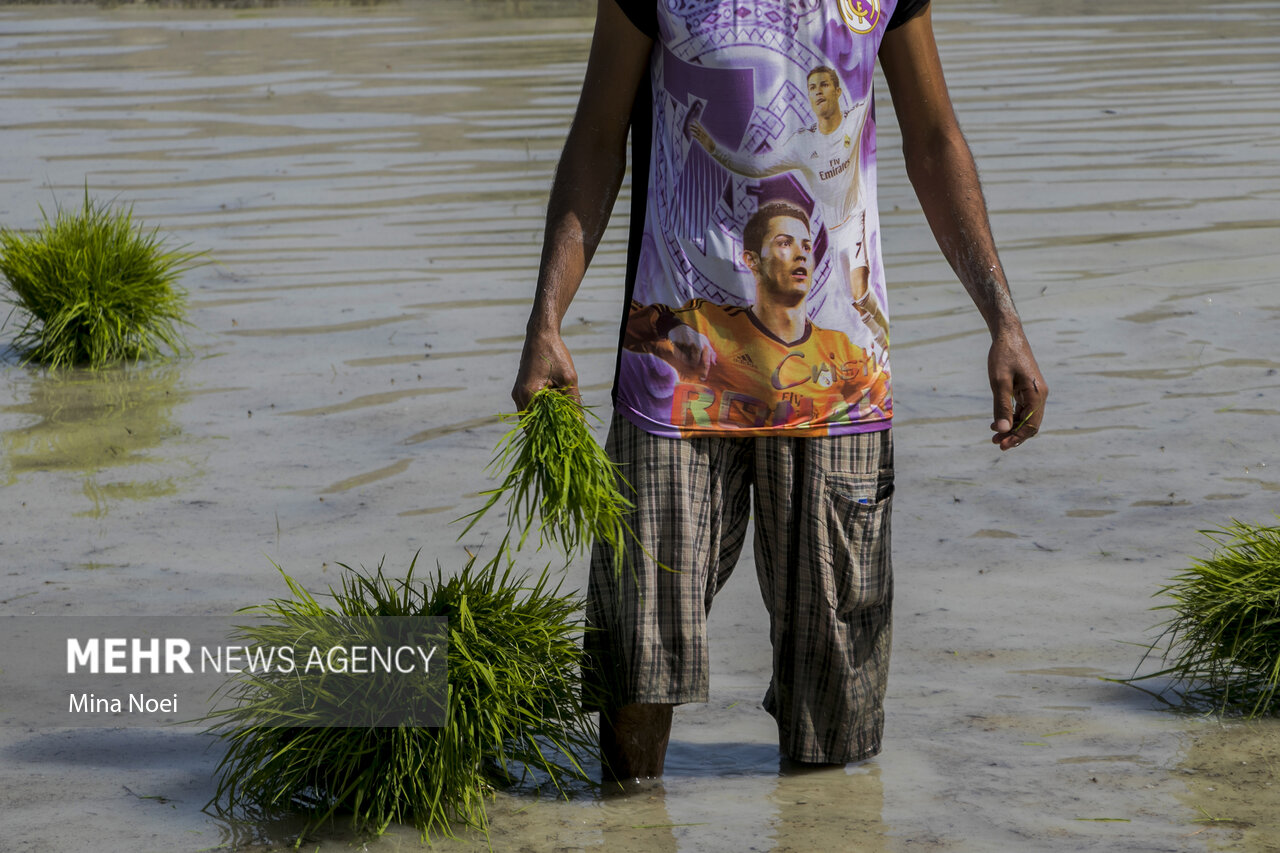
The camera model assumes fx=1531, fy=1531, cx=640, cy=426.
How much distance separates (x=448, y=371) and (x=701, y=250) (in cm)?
375

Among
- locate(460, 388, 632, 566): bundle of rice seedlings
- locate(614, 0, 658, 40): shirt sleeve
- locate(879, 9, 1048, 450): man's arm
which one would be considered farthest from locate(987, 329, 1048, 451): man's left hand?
locate(614, 0, 658, 40): shirt sleeve

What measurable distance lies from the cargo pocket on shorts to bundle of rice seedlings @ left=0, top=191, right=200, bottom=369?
4.60m

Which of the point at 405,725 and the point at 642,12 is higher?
the point at 642,12

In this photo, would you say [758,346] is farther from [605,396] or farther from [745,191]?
[605,396]

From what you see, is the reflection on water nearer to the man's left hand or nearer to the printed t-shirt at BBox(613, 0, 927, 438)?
the printed t-shirt at BBox(613, 0, 927, 438)

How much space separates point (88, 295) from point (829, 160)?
4771mm

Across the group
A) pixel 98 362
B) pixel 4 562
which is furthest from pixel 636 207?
pixel 98 362

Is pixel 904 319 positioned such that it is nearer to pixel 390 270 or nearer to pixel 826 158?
pixel 390 270

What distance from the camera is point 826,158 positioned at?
310 centimetres

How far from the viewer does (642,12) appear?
120 inches

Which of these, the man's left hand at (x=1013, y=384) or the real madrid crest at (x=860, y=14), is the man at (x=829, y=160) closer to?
the real madrid crest at (x=860, y=14)

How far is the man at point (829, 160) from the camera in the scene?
10.1 feet

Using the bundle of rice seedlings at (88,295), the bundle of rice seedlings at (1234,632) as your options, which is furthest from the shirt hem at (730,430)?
the bundle of rice seedlings at (88,295)

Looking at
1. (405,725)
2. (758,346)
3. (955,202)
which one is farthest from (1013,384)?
(405,725)
